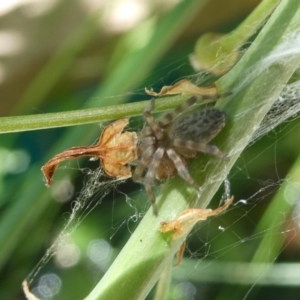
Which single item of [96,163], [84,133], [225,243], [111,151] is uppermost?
[111,151]

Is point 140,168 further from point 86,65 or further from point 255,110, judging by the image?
point 86,65

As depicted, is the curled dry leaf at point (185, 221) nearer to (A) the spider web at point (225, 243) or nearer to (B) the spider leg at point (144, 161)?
(B) the spider leg at point (144, 161)

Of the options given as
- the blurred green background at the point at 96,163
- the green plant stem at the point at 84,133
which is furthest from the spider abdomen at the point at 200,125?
the green plant stem at the point at 84,133

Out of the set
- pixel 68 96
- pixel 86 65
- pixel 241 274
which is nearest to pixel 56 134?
pixel 68 96

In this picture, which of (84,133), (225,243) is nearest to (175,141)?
(84,133)

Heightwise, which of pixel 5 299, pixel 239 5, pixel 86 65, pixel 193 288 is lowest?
pixel 193 288

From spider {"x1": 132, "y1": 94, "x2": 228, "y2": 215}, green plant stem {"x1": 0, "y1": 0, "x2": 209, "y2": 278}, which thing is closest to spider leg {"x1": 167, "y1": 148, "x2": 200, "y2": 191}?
spider {"x1": 132, "y1": 94, "x2": 228, "y2": 215}

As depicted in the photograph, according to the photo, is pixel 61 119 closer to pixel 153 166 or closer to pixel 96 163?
pixel 153 166
